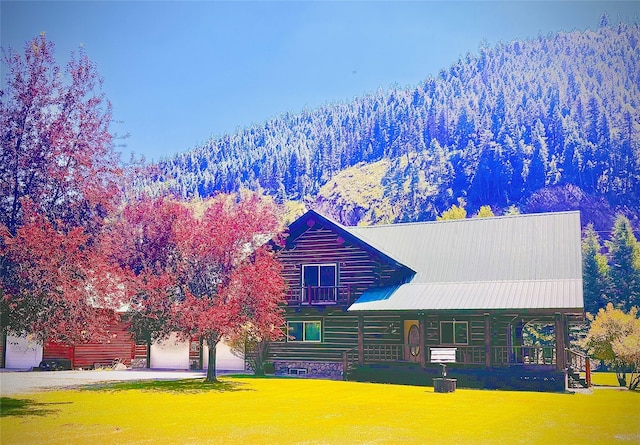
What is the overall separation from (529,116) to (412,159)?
3244 cm

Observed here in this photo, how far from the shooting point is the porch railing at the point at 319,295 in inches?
1375

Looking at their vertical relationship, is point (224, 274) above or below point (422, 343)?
above

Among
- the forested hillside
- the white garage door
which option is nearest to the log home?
the white garage door

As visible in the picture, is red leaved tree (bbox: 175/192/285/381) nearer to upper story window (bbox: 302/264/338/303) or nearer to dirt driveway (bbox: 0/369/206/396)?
dirt driveway (bbox: 0/369/206/396)

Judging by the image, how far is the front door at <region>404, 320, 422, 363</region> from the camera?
111 ft

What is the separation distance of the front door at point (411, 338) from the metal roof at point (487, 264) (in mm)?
2364

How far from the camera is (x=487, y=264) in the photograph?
109 ft

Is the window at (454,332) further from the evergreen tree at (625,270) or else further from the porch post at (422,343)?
the evergreen tree at (625,270)

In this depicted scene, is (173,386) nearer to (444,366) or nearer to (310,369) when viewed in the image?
(444,366)

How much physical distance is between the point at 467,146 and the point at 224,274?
495 feet

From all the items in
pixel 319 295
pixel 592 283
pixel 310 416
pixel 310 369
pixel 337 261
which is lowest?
pixel 310 369

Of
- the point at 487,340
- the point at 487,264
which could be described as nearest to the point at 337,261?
the point at 487,264

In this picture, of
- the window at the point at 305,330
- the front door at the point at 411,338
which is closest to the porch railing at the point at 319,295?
the window at the point at 305,330

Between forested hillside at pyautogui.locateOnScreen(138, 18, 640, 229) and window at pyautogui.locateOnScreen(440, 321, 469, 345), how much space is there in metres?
72.2
